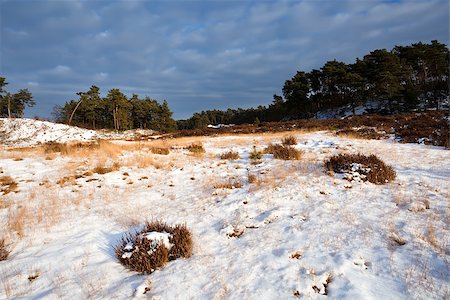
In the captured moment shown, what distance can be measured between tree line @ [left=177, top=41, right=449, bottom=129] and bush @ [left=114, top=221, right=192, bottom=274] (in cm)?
4403

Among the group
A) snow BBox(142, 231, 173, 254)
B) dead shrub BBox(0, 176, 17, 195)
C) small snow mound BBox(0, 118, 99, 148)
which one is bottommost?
snow BBox(142, 231, 173, 254)

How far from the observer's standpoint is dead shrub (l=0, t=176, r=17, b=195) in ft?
25.5

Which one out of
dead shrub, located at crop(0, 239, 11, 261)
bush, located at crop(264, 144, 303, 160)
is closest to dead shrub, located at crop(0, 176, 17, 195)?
dead shrub, located at crop(0, 239, 11, 261)

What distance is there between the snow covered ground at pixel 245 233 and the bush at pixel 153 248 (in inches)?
5.3

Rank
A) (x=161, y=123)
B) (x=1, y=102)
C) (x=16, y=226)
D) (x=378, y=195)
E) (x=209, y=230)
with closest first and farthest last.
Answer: (x=209, y=230)
(x=16, y=226)
(x=378, y=195)
(x=1, y=102)
(x=161, y=123)

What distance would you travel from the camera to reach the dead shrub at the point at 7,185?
7.77 m

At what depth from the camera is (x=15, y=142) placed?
20.8 meters

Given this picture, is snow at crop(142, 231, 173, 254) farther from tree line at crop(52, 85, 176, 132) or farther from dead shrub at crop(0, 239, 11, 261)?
tree line at crop(52, 85, 176, 132)

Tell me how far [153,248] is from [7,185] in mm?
6300

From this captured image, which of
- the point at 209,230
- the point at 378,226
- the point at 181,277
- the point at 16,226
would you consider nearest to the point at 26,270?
the point at 16,226

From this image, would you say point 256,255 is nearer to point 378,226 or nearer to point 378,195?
point 378,226

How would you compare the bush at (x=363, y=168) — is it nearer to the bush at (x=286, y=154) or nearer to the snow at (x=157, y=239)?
the bush at (x=286, y=154)

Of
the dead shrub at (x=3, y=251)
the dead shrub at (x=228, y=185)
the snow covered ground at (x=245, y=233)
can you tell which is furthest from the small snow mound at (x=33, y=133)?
the dead shrub at (x=3, y=251)

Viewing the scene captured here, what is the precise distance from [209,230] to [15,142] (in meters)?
21.3
